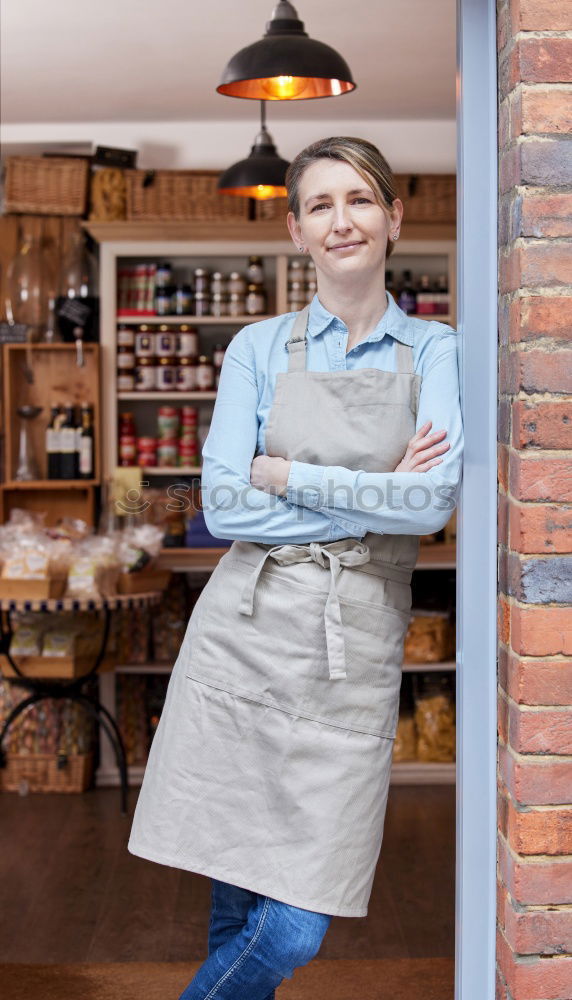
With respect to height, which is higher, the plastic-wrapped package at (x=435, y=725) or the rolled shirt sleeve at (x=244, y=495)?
the rolled shirt sleeve at (x=244, y=495)

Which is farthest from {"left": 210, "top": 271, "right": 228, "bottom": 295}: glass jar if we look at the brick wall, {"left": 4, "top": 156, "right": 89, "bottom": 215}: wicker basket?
the brick wall

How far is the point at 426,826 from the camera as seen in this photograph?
163 inches

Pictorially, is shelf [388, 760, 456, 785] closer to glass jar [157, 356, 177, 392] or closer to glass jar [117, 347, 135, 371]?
glass jar [157, 356, 177, 392]

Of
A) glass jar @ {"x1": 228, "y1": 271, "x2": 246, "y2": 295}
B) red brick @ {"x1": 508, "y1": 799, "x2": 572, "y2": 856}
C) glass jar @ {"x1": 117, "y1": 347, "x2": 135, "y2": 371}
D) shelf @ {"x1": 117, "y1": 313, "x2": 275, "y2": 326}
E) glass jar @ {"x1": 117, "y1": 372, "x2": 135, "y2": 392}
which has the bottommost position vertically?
red brick @ {"x1": 508, "y1": 799, "x2": 572, "y2": 856}

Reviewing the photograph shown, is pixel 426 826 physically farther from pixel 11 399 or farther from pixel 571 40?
pixel 571 40

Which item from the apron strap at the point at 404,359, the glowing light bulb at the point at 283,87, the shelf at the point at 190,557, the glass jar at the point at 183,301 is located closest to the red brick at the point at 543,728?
the apron strap at the point at 404,359

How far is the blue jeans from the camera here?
1841 millimetres

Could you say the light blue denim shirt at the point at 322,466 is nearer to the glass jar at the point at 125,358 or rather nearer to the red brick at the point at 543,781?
the red brick at the point at 543,781

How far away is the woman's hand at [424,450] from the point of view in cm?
178

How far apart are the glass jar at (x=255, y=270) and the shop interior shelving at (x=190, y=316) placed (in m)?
0.05

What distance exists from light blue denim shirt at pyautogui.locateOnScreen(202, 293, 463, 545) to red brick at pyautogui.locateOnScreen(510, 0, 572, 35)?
0.50 meters

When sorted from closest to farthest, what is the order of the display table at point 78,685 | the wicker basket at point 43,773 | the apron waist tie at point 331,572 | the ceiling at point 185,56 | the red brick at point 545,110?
the red brick at point 545,110 → the apron waist tie at point 331,572 → the ceiling at point 185,56 → the display table at point 78,685 → the wicker basket at point 43,773

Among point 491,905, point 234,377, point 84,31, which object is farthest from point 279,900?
point 84,31

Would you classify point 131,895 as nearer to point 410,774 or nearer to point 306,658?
point 410,774
